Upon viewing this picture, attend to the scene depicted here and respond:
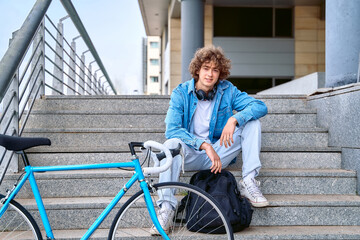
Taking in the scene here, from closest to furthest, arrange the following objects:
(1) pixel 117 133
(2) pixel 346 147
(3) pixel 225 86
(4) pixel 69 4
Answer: (3) pixel 225 86 → (2) pixel 346 147 → (1) pixel 117 133 → (4) pixel 69 4

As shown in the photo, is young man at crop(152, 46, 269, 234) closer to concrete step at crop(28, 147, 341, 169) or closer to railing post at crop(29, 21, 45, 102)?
concrete step at crop(28, 147, 341, 169)

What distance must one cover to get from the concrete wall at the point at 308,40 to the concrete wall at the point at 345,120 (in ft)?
27.0

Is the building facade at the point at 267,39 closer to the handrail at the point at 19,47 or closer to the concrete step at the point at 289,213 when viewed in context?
the handrail at the point at 19,47

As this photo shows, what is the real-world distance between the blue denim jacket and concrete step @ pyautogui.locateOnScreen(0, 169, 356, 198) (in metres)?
0.40

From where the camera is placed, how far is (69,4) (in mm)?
4305

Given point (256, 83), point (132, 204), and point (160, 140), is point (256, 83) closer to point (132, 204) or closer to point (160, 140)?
point (160, 140)

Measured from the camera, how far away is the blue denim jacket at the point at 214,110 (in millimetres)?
2578

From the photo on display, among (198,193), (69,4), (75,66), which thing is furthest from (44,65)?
(198,193)

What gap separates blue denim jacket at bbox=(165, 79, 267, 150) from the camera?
2.58m

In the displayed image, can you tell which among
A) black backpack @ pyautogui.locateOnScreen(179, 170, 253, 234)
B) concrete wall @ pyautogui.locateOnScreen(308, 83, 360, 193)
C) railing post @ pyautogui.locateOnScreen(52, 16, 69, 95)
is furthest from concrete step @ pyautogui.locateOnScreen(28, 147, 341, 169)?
railing post @ pyautogui.locateOnScreen(52, 16, 69, 95)

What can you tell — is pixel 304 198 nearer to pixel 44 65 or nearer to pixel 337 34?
pixel 337 34

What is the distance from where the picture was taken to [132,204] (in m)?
2.02

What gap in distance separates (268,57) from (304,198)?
9087 millimetres

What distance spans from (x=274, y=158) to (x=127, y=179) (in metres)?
1.26
